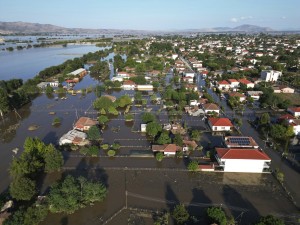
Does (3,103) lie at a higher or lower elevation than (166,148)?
higher

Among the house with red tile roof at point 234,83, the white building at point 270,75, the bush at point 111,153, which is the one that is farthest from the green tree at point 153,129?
Result: the white building at point 270,75

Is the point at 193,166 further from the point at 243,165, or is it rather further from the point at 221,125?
the point at 221,125

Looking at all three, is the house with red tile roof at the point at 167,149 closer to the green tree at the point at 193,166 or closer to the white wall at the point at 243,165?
the green tree at the point at 193,166

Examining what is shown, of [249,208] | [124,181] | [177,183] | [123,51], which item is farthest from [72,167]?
[123,51]

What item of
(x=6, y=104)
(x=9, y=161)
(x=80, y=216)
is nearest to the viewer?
(x=80, y=216)

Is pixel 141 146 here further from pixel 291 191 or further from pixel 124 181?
pixel 291 191

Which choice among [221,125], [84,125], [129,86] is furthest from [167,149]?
[129,86]
